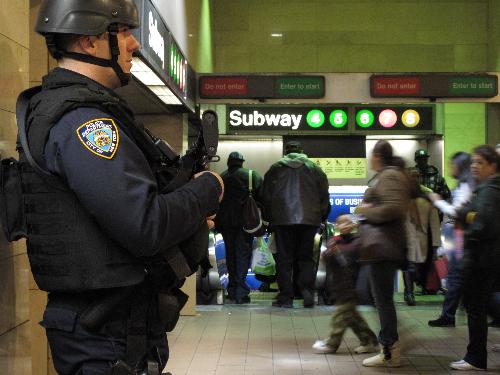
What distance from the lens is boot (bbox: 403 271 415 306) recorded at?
988cm

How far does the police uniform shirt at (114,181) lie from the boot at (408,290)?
799 centimetres

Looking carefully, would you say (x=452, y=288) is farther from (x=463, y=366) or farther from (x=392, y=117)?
(x=392, y=117)

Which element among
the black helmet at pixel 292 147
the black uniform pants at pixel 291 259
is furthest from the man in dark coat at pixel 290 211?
the black helmet at pixel 292 147

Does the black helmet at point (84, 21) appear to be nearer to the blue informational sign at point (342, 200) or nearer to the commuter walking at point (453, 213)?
the commuter walking at point (453, 213)

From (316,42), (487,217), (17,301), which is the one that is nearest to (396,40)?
(316,42)

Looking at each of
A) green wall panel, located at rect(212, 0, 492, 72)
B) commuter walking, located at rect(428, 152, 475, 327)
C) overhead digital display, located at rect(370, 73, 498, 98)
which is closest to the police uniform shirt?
commuter walking, located at rect(428, 152, 475, 327)

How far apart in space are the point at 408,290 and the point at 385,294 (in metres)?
3.54

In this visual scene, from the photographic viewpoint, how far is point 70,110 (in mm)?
2217

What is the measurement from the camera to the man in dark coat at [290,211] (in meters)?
9.77

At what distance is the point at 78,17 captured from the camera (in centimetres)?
240

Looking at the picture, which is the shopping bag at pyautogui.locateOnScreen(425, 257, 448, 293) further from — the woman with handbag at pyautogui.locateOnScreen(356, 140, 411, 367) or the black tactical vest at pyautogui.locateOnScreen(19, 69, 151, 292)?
the black tactical vest at pyautogui.locateOnScreen(19, 69, 151, 292)

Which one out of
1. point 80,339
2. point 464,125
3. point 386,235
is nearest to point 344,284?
point 386,235

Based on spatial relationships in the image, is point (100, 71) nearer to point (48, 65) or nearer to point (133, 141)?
point (133, 141)

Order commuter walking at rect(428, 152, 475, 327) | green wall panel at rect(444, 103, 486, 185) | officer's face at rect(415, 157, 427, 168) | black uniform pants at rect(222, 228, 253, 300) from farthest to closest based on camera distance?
green wall panel at rect(444, 103, 486, 185)
officer's face at rect(415, 157, 427, 168)
black uniform pants at rect(222, 228, 253, 300)
commuter walking at rect(428, 152, 475, 327)
